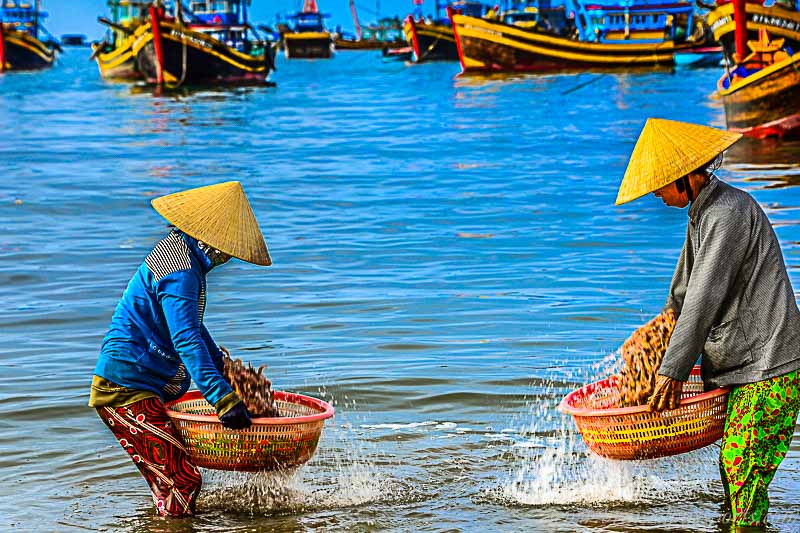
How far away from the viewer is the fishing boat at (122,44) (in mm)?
51062

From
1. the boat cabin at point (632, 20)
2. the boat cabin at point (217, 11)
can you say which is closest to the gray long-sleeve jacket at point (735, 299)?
the boat cabin at point (632, 20)

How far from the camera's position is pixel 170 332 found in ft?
12.9

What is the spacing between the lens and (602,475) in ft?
15.6

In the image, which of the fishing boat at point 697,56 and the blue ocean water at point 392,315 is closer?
the blue ocean water at point 392,315

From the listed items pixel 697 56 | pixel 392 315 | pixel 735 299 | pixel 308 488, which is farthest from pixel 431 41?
pixel 735 299

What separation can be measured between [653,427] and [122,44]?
51.4 m

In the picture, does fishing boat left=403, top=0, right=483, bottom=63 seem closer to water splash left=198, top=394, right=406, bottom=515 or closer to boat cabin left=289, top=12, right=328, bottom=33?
boat cabin left=289, top=12, right=328, bottom=33

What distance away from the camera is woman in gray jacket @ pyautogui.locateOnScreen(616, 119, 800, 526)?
3650 millimetres

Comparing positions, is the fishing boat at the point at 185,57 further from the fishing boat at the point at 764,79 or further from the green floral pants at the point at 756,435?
the green floral pants at the point at 756,435

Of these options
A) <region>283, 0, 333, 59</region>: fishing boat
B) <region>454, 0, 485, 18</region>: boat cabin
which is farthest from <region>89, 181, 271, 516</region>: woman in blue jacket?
<region>283, 0, 333, 59</region>: fishing boat

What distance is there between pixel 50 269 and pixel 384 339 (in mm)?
4252

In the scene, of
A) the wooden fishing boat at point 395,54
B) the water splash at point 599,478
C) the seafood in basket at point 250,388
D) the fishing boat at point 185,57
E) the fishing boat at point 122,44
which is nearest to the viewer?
the seafood in basket at point 250,388

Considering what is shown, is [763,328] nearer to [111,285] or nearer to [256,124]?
[111,285]

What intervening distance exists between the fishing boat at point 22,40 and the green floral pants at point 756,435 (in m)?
66.0
